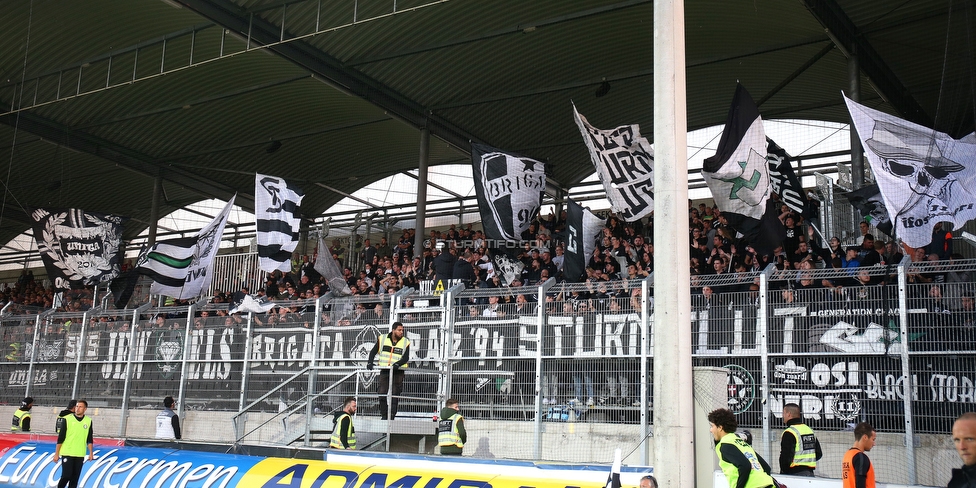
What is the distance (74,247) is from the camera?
2620 cm

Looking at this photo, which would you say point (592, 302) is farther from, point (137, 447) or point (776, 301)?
point (137, 447)

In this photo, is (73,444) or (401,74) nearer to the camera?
(73,444)

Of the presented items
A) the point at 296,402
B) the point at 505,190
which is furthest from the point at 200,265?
the point at 505,190

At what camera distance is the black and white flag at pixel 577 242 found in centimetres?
1761

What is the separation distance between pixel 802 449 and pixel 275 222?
1351 centimetres

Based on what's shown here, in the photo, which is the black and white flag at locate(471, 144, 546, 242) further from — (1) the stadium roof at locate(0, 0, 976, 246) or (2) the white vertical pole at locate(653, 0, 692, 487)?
(2) the white vertical pole at locate(653, 0, 692, 487)

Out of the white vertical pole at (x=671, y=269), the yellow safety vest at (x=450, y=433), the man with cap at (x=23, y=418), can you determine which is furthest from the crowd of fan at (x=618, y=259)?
the man with cap at (x=23, y=418)

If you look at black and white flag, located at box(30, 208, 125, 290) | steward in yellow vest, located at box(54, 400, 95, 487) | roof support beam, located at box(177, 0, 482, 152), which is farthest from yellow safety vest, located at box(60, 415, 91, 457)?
black and white flag, located at box(30, 208, 125, 290)

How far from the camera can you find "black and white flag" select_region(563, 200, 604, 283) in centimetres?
1761

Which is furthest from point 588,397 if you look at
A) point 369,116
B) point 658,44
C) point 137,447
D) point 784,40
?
point 369,116

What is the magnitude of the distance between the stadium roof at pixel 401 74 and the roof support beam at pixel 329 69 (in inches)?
1.8

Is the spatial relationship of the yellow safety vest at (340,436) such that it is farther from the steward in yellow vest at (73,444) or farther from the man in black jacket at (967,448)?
the man in black jacket at (967,448)

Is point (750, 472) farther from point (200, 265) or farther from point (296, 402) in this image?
point (200, 265)

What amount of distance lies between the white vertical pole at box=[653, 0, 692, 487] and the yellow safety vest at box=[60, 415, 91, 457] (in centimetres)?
1011
